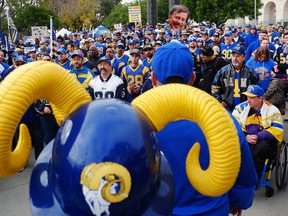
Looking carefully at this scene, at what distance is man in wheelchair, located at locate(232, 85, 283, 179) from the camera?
5.03 metres

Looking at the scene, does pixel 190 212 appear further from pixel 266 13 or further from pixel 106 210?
pixel 266 13

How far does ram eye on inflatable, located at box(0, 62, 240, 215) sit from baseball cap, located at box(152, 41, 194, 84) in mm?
493

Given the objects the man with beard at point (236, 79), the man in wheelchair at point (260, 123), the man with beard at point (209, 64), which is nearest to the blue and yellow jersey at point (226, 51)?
the man with beard at point (209, 64)

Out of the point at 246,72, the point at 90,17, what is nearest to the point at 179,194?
the point at 246,72

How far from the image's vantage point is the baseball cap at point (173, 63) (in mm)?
2014

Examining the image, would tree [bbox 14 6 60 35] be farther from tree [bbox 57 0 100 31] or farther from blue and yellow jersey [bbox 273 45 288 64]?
blue and yellow jersey [bbox 273 45 288 64]

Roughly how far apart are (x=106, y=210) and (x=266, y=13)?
64.6m

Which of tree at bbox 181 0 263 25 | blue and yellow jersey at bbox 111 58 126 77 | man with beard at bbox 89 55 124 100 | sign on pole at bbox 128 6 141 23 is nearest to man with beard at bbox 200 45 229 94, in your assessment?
man with beard at bbox 89 55 124 100

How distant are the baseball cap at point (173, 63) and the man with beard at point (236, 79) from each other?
366 centimetres

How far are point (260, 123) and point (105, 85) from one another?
238 centimetres

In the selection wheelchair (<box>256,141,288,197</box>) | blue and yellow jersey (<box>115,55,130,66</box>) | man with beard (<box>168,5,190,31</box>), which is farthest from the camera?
blue and yellow jersey (<box>115,55,130,66</box>)

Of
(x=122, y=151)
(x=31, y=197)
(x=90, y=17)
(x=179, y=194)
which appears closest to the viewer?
(x=122, y=151)

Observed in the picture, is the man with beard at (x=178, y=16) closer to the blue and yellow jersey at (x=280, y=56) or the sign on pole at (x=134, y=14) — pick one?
the blue and yellow jersey at (x=280, y=56)

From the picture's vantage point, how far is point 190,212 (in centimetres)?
203
